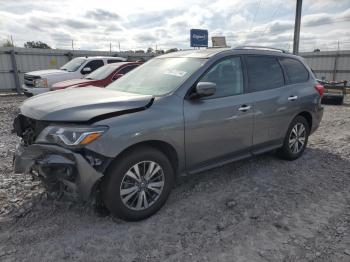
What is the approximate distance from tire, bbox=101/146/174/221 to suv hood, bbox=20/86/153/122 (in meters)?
0.47

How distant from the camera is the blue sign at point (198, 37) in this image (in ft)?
50.3

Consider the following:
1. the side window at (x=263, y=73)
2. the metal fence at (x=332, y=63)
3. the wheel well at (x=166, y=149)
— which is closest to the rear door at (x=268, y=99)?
the side window at (x=263, y=73)

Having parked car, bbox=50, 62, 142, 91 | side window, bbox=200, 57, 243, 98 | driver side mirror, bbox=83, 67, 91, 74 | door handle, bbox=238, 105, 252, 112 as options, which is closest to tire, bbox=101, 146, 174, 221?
side window, bbox=200, 57, 243, 98

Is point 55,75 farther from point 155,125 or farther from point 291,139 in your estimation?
point 155,125

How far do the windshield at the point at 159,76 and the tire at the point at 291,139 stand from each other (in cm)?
212

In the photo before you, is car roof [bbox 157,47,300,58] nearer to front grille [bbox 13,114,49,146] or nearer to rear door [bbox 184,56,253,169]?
Result: rear door [bbox 184,56,253,169]

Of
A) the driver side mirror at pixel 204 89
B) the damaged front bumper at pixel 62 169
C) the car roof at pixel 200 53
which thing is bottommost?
the damaged front bumper at pixel 62 169

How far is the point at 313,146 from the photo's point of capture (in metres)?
5.91

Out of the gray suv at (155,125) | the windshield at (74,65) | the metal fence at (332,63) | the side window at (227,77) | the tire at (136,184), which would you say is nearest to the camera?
the gray suv at (155,125)

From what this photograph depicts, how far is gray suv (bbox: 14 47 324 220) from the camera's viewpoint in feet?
9.17

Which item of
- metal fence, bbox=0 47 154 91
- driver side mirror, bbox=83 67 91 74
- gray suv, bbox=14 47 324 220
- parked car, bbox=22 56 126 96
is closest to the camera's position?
gray suv, bbox=14 47 324 220

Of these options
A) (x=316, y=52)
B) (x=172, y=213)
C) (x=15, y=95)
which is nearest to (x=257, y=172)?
(x=172, y=213)

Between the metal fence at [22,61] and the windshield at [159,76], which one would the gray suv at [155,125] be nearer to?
the windshield at [159,76]

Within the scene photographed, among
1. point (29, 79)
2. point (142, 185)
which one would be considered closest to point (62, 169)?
point (142, 185)
